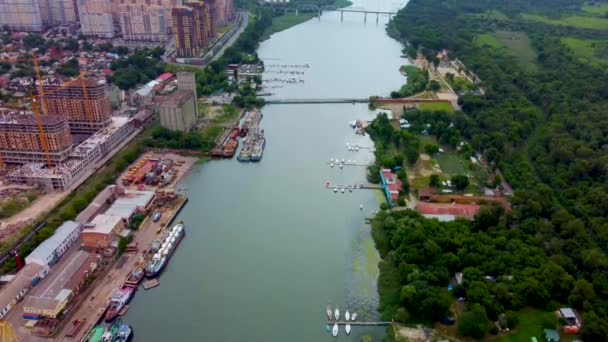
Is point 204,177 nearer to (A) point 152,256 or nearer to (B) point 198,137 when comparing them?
(B) point 198,137

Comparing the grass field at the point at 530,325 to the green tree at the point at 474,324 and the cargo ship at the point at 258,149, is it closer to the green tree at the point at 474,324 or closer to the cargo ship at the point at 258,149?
the green tree at the point at 474,324

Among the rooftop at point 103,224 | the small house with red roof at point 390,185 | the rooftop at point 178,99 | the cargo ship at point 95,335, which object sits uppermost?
the rooftop at point 178,99

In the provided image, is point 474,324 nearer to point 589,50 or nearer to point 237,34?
point 589,50

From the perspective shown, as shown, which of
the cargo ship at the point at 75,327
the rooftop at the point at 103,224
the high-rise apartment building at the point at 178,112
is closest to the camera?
the cargo ship at the point at 75,327

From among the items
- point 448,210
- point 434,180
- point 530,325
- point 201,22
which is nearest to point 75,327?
point 530,325

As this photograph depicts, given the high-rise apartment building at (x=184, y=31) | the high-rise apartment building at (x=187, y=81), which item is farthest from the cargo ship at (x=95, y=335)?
the high-rise apartment building at (x=184, y=31)

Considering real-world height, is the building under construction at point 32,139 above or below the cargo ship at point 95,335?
above
